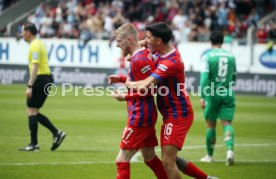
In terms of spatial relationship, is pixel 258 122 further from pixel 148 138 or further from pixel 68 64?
pixel 68 64

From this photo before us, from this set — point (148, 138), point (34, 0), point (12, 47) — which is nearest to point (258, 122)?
point (148, 138)

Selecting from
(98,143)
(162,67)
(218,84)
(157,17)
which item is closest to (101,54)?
(157,17)

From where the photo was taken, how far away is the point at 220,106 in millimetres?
12430

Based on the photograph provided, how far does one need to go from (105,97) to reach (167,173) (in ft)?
64.2

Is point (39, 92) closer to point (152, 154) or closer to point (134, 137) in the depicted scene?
point (152, 154)

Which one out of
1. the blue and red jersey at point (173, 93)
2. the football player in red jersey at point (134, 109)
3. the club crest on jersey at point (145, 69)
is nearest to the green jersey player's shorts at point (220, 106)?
the blue and red jersey at point (173, 93)

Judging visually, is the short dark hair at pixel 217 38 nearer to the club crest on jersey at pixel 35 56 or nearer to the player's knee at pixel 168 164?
the club crest on jersey at pixel 35 56

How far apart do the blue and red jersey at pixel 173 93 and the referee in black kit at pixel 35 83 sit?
16.0 ft

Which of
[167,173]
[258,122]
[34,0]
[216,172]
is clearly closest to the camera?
[167,173]

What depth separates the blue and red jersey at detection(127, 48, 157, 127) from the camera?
28.1 ft

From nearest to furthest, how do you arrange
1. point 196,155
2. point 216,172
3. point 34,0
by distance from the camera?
point 216,172 < point 196,155 < point 34,0

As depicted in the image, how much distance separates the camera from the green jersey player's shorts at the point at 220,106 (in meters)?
12.3

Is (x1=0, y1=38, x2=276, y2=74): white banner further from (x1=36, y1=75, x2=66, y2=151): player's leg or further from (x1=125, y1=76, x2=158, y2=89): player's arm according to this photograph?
(x1=125, y1=76, x2=158, y2=89): player's arm

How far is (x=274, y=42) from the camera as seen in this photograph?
2827 cm
